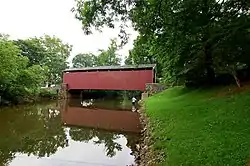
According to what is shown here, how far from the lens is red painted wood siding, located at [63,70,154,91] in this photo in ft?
109

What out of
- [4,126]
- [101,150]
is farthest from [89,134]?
[4,126]

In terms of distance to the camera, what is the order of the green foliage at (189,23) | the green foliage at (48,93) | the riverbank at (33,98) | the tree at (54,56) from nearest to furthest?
the green foliage at (189,23) → the riverbank at (33,98) → the green foliage at (48,93) → the tree at (54,56)

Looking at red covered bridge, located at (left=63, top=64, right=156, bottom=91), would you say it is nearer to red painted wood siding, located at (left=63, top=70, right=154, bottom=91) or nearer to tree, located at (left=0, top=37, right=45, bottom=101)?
red painted wood siding, located at (left=63, top=70, right=154, bottom=91)

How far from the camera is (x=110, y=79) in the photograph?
35594 millimetres

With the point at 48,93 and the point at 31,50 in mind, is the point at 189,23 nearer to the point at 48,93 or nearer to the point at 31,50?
the point at 48,93

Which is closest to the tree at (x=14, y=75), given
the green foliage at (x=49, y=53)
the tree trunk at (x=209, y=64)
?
the green foliage at (x=49, y=53)

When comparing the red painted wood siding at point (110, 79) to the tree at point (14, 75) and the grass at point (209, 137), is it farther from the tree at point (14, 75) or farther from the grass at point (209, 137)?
the grass at point (209, 137)

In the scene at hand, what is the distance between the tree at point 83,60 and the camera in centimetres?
7482

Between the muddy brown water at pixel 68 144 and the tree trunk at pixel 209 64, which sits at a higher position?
the tree trunk at pixel 209 64

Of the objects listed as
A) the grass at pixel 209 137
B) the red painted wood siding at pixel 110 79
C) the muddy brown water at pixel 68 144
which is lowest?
the muddy brown water at pixel 68 144

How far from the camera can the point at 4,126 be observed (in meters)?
15.2

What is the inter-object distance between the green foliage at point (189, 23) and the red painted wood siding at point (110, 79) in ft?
54.9

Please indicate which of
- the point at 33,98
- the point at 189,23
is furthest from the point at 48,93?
the point at 189,23

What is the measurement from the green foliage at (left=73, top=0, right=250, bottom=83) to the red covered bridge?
16566mm
